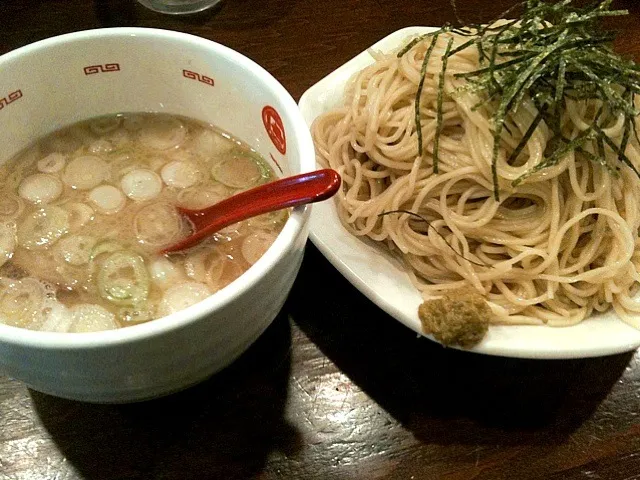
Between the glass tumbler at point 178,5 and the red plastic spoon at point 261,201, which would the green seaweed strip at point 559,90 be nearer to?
the red plastic spoon at point 261,201

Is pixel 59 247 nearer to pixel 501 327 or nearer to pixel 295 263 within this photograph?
pixel 295 263

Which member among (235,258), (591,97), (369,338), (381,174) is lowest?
(369,338)

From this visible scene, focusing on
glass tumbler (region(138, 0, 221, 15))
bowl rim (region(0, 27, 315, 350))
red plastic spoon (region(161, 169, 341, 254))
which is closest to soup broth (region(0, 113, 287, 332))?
red plastic spoon (region(161, 169, 341, 254))

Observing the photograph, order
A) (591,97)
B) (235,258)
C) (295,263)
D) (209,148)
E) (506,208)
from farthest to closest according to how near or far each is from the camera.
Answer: (506,208) < (591,97) < (209,148) < (235,258) < (295,263)

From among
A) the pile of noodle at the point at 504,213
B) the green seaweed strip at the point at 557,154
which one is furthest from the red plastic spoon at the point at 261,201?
the green seaweed strip at the point at 557,154

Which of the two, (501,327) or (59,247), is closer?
(59,247)

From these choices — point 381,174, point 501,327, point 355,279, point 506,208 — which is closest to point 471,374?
point 501,327

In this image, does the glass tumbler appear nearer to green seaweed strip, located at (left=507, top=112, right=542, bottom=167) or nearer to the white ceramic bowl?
the white ceramic bowl
